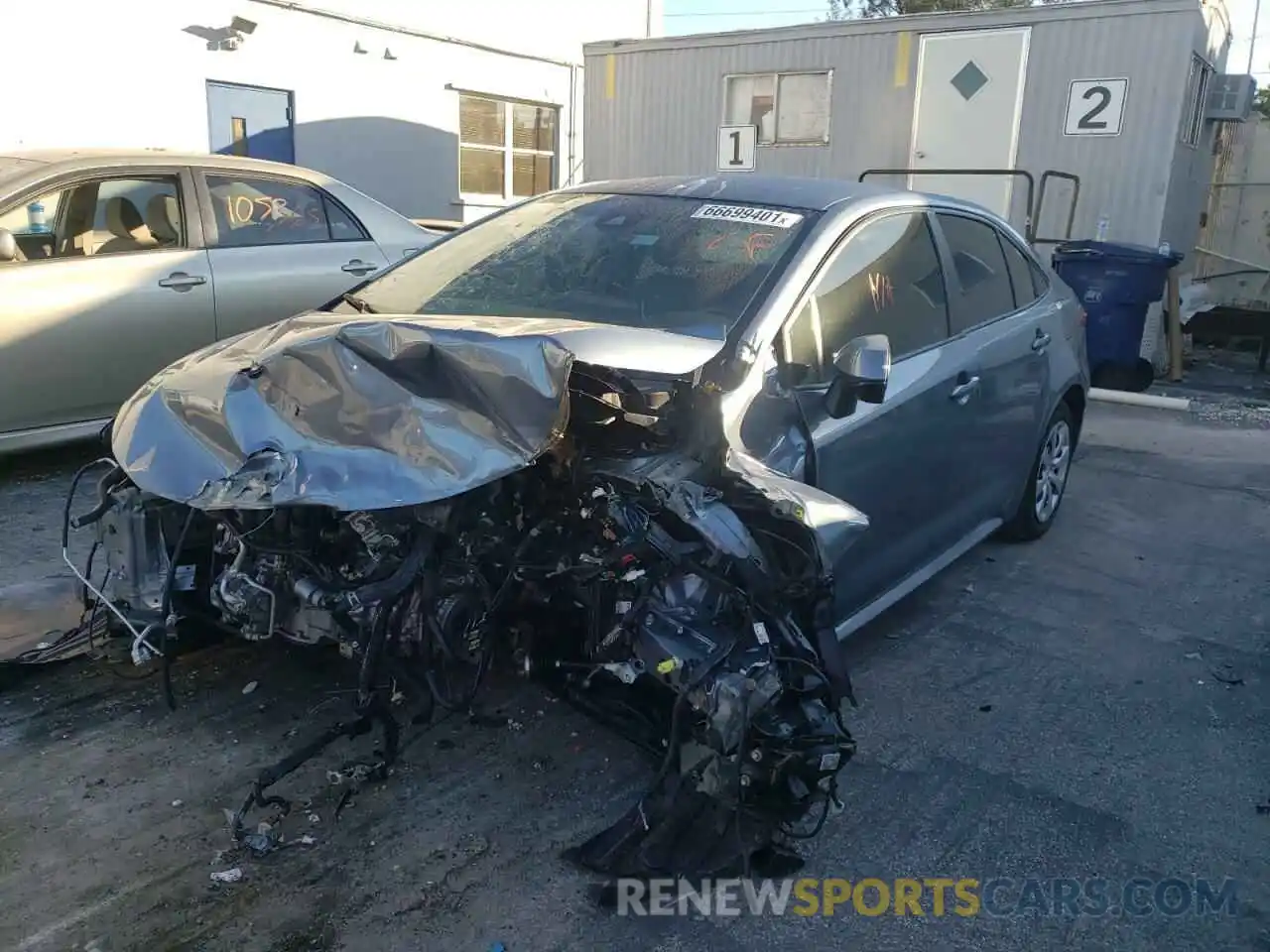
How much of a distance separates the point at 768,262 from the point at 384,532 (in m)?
1.49

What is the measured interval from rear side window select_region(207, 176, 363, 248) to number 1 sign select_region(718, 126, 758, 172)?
684 cm

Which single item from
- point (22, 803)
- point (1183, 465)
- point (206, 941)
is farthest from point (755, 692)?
point (1183, 465)

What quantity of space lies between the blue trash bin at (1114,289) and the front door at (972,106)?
1.33m

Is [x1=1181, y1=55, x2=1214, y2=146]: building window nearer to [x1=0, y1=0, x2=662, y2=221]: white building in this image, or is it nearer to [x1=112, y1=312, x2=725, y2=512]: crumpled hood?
[x1=0, y1=0, x2=662, y2=221]: white building

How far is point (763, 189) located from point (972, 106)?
805 cm

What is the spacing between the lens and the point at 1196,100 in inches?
408

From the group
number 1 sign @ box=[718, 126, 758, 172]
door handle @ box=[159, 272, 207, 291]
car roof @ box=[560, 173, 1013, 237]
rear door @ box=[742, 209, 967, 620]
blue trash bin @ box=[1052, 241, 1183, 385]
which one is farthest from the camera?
number 1 sign @ box=[718, 126, 758, 172]

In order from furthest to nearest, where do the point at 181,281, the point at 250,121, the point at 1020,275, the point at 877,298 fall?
the point at 250,121, the point at 181,281, the point at 1020,275, the point at 877,298

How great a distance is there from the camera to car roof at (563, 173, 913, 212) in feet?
12.3

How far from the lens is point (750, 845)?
275 cm

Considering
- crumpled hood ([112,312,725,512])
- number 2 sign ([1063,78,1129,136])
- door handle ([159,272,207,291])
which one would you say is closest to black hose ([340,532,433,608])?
crumpled hood ([112,312,725,512])

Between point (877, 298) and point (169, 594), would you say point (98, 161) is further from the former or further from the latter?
point (877, 298)
